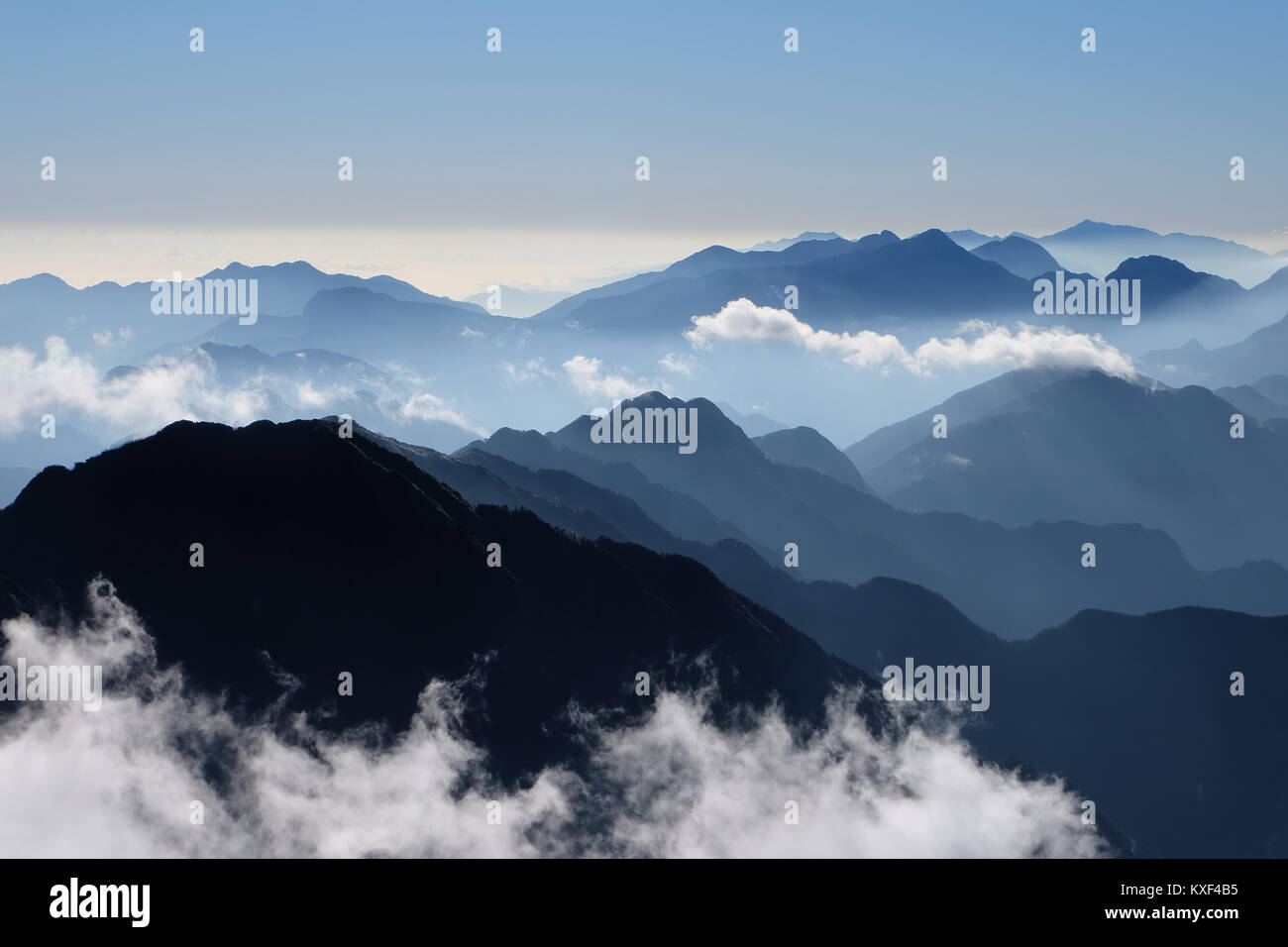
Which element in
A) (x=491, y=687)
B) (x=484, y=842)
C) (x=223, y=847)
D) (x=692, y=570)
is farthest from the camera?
(x=692, y=570)

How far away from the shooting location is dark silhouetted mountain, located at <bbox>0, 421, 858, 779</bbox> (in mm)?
128125

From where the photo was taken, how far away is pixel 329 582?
134 m

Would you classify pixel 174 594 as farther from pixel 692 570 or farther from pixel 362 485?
pixel 692 570

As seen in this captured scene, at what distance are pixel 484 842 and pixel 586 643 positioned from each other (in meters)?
32.1

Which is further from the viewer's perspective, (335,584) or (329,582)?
(335,584)

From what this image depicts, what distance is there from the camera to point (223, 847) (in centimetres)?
11856

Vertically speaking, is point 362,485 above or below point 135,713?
above

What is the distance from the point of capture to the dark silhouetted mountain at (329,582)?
128 metres

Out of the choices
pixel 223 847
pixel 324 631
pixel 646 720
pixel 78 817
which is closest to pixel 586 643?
pixel 646 720

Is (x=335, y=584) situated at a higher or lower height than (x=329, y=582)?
lower

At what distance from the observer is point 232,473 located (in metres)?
135
